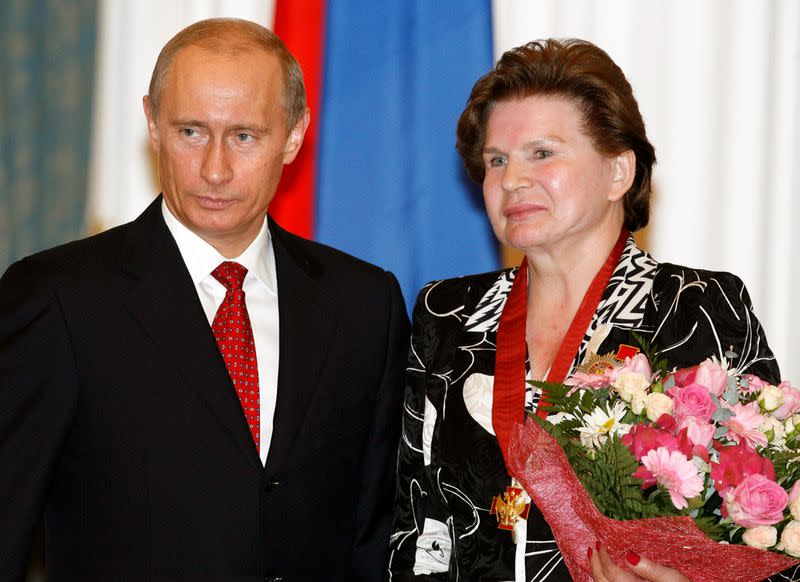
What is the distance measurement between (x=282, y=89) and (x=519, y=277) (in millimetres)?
842

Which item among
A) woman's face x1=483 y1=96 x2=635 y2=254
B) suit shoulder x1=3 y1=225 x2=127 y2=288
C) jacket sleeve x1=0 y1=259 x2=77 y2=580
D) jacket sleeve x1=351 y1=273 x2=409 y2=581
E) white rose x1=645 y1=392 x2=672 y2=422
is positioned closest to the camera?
white rose x1=645 y1=392 x2=672 y2=422

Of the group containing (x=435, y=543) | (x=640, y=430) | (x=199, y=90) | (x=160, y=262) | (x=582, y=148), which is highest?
(x=199, y=90)

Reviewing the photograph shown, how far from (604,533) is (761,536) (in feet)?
0.98

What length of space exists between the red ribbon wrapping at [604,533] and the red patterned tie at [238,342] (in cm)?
69

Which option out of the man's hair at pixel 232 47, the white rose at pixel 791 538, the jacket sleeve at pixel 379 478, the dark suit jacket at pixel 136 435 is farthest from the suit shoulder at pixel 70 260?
the white rose at pixel 791 538

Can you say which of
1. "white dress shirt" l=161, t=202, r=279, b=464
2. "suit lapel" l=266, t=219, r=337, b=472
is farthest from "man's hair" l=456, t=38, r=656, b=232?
"white dress shirt" l=161, t=202, r=279, b=464

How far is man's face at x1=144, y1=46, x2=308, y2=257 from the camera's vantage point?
2520mm

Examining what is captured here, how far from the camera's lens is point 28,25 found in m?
3.88

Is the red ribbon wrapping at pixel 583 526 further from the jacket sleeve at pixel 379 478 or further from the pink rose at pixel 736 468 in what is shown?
the jacket sleeve at pixel 379 478

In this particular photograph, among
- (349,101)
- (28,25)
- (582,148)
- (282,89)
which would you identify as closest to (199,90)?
(282,89)

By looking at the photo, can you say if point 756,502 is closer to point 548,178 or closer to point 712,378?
point 712,378

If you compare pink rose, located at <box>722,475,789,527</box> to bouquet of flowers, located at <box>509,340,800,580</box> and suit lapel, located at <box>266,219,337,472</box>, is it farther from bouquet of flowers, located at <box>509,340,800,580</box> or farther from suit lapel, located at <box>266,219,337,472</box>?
suit lapel, located at <box>266,219,337,472</box>

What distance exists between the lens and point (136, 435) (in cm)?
239

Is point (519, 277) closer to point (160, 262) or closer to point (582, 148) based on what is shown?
point (582, 148)
